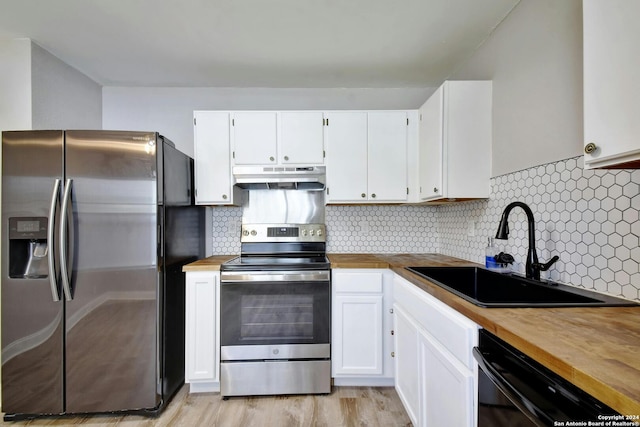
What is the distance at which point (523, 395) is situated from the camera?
0.73 m

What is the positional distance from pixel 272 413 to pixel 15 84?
283 centimetres

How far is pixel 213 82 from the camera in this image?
2.53 meters

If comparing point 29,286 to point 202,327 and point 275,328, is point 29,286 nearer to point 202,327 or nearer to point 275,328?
point 202,327

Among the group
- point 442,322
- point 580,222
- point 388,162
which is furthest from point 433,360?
point 388,162

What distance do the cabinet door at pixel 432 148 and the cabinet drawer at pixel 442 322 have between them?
722 mm

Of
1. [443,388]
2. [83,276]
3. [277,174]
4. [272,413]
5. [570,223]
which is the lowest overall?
[272,413]

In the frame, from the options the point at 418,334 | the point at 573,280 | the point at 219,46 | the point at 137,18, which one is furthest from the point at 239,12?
the point at 573,280

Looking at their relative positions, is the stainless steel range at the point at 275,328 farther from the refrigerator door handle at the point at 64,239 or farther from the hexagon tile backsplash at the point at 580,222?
the hexagon tile backsplash at the point at 580,222

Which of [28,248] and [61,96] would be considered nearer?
[28,248]

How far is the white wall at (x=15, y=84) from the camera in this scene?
1.93 m

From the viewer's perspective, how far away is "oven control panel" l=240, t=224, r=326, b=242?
254 centimetres

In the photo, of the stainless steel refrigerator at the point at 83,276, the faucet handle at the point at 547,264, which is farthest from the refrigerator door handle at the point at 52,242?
the faucet handle at the point at 547,264

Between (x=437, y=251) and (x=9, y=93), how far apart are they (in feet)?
11.5

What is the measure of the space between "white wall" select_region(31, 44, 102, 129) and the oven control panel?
1.59m
